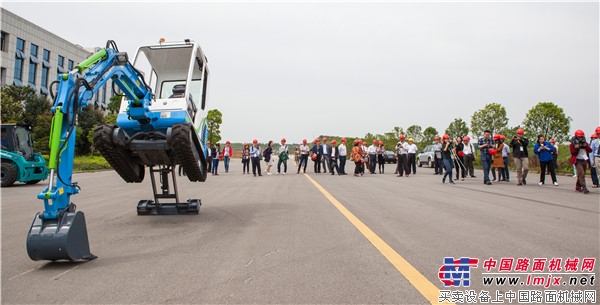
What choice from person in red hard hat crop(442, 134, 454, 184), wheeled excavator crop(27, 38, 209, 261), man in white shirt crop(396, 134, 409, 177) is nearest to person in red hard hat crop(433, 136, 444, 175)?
man in white shirt crop(396, 134, 409, 177)

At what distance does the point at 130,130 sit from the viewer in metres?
6.81

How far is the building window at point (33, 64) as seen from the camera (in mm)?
49000

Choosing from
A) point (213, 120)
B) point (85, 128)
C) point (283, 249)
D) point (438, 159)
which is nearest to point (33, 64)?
point (85, 128)

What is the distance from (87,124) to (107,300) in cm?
4652

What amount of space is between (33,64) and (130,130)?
53716mm

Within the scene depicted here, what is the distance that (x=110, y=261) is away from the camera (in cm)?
439

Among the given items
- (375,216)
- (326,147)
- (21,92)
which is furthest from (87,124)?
(375,216)

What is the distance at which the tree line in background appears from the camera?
3453cm

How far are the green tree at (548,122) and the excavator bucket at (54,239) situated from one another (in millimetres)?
62900

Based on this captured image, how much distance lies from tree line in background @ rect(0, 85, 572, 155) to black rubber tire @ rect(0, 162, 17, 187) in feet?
29.2

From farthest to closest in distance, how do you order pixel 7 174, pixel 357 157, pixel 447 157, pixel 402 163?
pixel 357 157
pixel 402 163
pixel 447 157
pixel 7 174

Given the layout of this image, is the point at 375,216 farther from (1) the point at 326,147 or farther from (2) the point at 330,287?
(1) the point at 326,147

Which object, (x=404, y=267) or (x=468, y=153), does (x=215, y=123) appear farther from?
(x=404, y=267)

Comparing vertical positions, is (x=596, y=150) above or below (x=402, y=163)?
above
